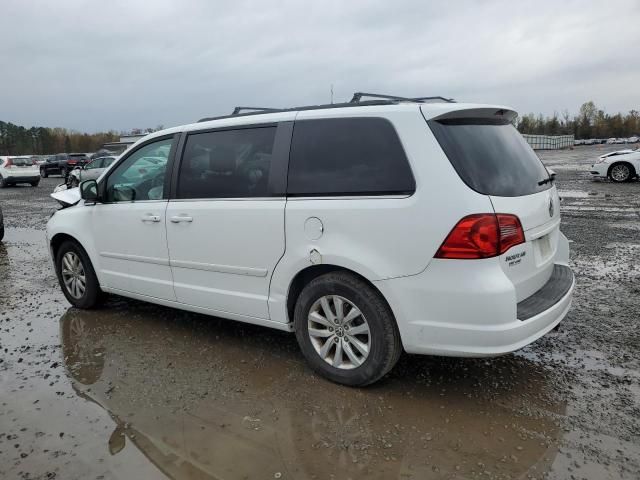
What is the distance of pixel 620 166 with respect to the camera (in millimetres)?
18188

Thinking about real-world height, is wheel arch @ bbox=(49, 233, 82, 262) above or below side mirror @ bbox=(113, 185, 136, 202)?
below

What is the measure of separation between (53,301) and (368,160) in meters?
4.46

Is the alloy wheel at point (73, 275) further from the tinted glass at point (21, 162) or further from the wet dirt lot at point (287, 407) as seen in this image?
the tinted glass at point (21, 162)

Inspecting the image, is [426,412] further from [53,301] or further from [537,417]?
[53,301]

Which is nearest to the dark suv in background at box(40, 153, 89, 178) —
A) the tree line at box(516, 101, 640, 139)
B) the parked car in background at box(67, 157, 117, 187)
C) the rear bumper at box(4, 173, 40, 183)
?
the rear bumper at box(4, 173, 40, 183)

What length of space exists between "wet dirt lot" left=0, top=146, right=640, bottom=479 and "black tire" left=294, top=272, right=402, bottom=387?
0.14 metres

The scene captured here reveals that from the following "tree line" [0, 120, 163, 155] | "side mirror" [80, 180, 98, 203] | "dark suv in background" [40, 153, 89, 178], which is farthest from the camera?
"tree line" [0, 120, 163, 155]

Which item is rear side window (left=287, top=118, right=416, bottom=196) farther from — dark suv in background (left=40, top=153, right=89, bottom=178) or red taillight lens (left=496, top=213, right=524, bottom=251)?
dark suv in background (left=40, top=153, right=89, bottom=178)

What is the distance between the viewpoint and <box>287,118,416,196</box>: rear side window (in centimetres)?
324

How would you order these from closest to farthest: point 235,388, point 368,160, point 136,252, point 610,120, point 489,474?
1. point 489,474
2. point 368,160
3. point 235,388
4. point 136,252
5. point 610,120

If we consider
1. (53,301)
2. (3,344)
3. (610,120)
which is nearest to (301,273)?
(3,344)

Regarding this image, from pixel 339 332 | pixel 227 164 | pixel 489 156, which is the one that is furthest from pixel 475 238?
pixel 227 164

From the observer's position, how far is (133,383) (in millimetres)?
3781

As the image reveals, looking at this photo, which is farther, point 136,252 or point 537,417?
point 136,252
